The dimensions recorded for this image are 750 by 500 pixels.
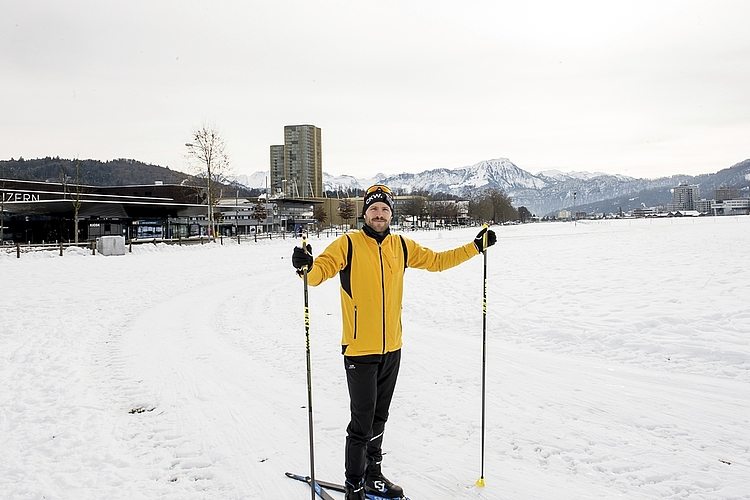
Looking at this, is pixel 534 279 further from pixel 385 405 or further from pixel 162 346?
pixel 385 405

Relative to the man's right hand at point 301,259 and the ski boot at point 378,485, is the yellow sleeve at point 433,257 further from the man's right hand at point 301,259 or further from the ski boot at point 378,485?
the ski boot at point 378,485

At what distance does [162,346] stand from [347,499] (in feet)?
20.0

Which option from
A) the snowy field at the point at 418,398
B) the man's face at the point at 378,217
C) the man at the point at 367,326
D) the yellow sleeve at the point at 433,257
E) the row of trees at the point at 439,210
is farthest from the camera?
the row of trees at the point at 439,210

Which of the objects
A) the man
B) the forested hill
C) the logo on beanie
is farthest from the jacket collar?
the forested hill

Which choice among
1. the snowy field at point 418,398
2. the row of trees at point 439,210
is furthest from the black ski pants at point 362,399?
the row of trees at point 439,210

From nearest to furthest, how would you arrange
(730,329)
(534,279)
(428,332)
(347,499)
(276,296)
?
(347,499), (730,329), (428,332), (276,296), (534,279)

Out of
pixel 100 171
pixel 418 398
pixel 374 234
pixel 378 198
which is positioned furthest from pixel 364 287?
pixel 100 171

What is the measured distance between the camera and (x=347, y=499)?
3504mm

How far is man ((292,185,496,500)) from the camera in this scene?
11.4 feet

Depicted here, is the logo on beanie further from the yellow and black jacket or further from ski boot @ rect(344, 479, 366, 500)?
ski boot @ rect(344, 479, 366, 500)

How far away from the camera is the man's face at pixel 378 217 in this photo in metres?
3.65

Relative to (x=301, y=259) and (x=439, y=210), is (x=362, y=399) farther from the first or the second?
(x=439, y=210)

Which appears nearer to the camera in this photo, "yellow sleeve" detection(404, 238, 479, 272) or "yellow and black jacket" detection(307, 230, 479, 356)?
"yellow and black jacket" detection(307, 230, 479, 356)

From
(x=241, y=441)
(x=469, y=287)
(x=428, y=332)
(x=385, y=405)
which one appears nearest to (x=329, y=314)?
(x=428, y=332)
